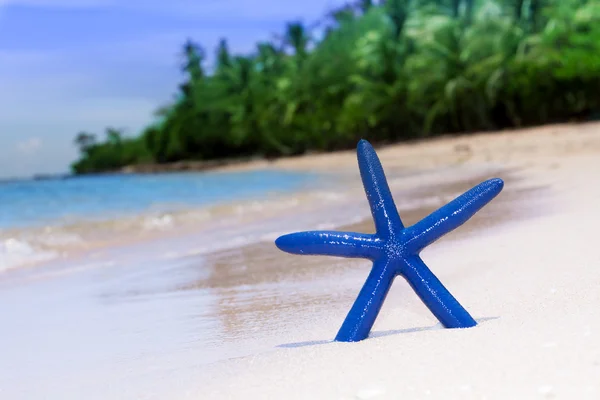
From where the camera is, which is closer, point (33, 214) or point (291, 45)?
point (33, 214)

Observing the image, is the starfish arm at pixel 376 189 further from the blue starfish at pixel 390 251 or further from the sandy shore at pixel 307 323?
the sandy shore at pixel 307 323

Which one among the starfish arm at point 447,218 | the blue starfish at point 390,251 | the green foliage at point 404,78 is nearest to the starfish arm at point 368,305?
the blue starfish at point 390,251

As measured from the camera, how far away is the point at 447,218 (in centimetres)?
298

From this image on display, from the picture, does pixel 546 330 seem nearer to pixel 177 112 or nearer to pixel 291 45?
pixel 291 45

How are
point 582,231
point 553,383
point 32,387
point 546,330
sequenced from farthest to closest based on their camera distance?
point 582,231
point 32,387
point 546,330
point 553,383

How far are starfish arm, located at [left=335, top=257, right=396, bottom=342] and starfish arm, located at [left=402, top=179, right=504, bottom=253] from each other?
13cm

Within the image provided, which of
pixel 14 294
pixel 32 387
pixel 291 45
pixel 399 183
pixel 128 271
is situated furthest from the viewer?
pixel 291 45

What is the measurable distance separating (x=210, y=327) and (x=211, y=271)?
6.58 ft

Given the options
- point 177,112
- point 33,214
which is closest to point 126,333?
point 33,214

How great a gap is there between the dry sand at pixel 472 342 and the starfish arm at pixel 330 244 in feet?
1.08

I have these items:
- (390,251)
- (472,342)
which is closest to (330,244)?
(390,251)

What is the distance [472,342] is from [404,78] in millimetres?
37669

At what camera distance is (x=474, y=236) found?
18.6 ft

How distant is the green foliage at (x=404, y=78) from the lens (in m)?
32.8
